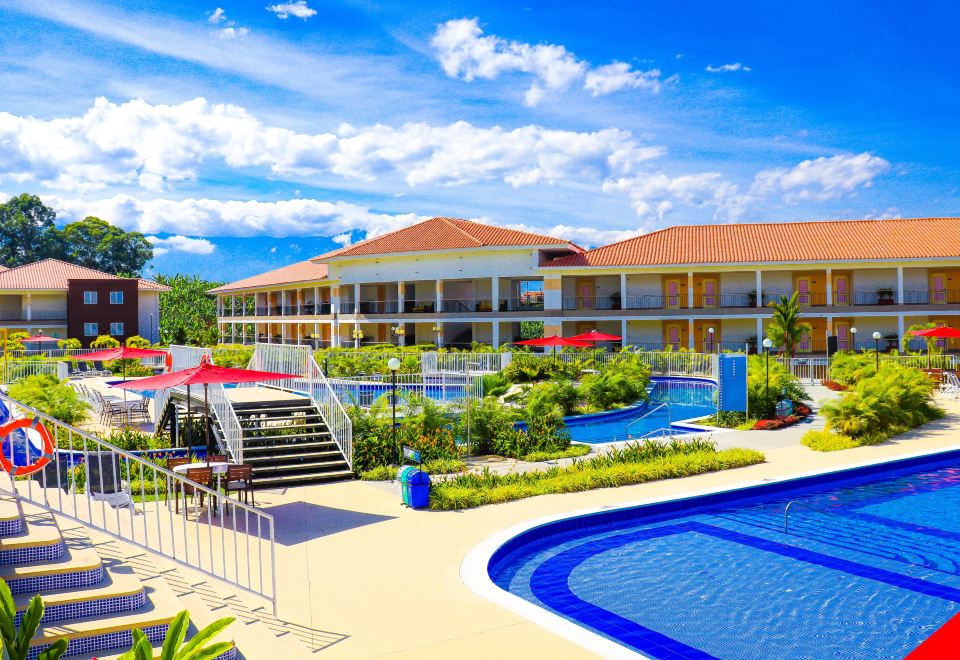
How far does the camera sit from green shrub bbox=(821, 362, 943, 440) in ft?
57.2

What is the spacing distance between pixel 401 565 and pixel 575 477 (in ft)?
16.2

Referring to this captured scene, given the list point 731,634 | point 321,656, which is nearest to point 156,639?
point 321,656

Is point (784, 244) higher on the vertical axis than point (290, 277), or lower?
higher

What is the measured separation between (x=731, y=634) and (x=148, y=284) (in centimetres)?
6034

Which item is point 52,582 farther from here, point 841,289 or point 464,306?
point 841,289

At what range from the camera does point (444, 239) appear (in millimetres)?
47062

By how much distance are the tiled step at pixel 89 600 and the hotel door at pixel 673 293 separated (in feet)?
130

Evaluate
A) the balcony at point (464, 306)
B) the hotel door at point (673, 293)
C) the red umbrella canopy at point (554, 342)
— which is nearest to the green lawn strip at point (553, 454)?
the red umbrella canopy at point (554, 342)

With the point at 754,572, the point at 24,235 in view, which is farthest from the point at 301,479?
the point at 24,235

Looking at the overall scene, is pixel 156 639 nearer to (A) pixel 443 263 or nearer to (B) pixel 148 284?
(A) pixel 443 263

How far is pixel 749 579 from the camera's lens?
8.93 metres

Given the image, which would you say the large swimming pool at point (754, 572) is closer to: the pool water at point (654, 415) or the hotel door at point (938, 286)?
the pool water at point (654, 415)

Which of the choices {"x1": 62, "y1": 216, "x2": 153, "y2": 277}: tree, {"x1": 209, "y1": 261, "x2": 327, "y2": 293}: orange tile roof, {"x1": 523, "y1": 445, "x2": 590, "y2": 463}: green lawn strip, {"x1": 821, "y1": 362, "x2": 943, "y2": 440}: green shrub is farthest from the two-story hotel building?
{"x1": 62, "y1": 216, "x2": 153, "y2": 277}: tree

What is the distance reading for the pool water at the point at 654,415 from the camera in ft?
68.6
